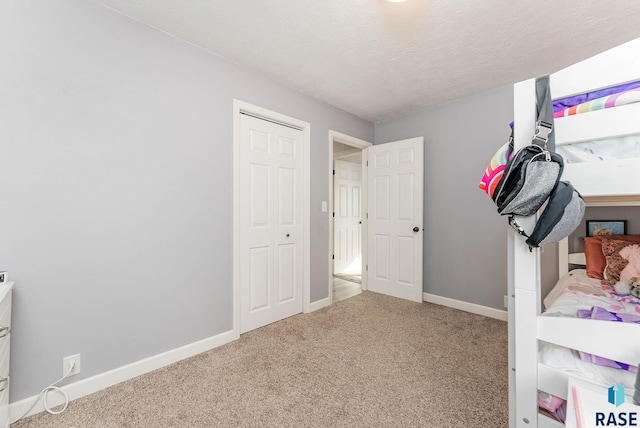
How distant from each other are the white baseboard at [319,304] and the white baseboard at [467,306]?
49.7 inches

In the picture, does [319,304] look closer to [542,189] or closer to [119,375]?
[119,375]

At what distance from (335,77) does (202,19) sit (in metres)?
1.26

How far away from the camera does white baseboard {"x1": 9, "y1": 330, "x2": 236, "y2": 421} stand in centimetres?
153

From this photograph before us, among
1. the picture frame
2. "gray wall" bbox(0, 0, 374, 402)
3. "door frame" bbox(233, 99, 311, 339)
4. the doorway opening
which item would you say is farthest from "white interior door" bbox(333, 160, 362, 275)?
the picture frame

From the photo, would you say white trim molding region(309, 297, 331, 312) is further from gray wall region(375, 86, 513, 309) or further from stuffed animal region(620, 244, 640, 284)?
stuffed animal region(620, 244, 640, 284)

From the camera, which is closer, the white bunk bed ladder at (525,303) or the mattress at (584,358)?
the mattress at (584,358)

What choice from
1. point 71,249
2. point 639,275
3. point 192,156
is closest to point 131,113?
point 192,156

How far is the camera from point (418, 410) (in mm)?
1554

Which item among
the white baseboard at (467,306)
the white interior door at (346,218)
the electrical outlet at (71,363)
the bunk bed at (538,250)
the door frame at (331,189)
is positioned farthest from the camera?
the white interior door at (346,218)

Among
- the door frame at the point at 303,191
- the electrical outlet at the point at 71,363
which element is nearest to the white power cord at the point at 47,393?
the electrical outlet at the point at 71,363

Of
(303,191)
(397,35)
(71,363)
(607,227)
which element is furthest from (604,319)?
(71,363)

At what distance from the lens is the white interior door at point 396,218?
3.43m

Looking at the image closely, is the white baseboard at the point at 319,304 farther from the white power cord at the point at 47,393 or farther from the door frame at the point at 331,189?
the white power cord at the point at 47,393

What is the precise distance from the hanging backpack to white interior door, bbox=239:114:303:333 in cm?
214
